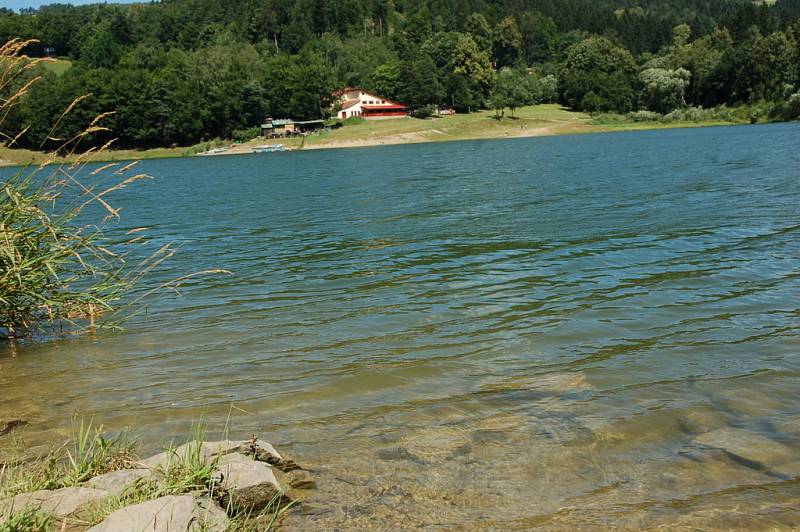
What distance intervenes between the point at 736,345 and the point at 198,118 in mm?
128343

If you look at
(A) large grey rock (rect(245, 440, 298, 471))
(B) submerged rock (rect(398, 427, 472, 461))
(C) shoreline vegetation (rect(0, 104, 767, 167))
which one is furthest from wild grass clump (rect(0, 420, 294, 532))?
(C) shoreline vegetation (rect(0, 104, 767, 167))

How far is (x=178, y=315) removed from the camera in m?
13.0

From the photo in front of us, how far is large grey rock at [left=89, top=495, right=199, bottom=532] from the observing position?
4.34m

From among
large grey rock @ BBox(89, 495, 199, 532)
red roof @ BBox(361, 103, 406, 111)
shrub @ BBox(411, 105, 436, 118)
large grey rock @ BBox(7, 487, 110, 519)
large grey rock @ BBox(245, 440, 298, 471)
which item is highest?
red roof @ BBox(361, 103, 406, 111)

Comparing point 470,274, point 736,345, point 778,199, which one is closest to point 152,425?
point 736,345

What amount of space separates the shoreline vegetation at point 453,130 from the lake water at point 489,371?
9474 cm

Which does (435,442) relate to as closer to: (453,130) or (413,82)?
(453,130)

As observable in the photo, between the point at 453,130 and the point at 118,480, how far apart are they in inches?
4594

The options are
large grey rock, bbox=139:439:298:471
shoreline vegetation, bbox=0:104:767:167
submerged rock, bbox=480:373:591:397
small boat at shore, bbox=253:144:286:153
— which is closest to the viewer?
large grey rock, bbox=139:439:298:471

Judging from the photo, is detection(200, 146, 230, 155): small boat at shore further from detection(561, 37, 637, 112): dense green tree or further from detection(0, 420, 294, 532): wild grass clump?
detection(0, 420, 294, 532): wild grass clump

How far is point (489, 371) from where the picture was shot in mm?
8953

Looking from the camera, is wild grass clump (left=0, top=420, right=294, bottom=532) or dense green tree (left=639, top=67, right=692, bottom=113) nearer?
wild grass clump (left=0, top=420, right=294, bottom=532)

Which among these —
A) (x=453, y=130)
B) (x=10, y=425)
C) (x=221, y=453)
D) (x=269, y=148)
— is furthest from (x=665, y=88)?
(x=221, y=453)

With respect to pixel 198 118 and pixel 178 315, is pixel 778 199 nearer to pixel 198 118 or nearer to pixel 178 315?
pixel 178 315
